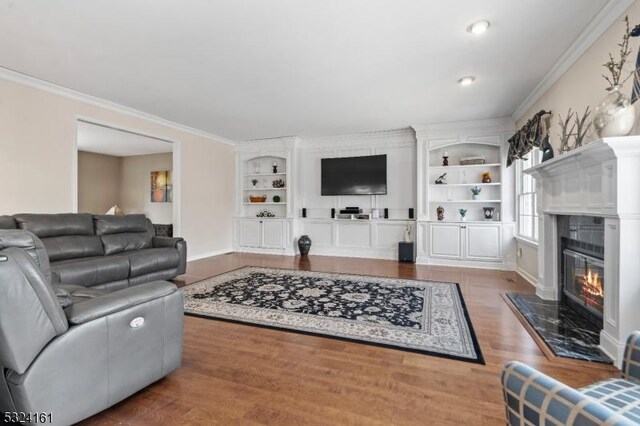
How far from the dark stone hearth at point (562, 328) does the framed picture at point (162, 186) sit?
795 cm

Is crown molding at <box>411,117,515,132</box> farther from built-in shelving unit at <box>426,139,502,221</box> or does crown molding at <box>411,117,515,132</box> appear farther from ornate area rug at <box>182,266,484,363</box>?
ornate area rug at <box>182,266,484,363</box>

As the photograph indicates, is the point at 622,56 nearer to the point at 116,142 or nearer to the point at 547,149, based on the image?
the point at 547,149

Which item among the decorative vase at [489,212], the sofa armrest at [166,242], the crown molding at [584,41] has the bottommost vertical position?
the sofa armrest at [166,242]

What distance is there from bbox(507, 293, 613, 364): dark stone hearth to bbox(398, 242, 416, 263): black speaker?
7.69 ft

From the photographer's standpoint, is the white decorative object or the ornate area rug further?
the white decorative object

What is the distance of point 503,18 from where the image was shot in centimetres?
247

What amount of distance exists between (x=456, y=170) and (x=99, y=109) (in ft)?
20.1

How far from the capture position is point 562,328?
106 inches

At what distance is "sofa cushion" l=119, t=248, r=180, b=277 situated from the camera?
377 cm

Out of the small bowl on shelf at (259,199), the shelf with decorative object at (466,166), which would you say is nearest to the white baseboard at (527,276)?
the shelf with decorative object at (466,166)

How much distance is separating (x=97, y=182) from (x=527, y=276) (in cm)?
998

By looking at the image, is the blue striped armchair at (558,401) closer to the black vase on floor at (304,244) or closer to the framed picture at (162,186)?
the black vase on floor at (304,244)

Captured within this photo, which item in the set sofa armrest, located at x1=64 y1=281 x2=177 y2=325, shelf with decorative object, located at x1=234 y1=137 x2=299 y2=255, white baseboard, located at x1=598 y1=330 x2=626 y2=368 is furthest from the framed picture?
white baseboard, located at x1=598 y1=330 x2=626 y2=368

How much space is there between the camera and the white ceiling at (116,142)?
5801mm
